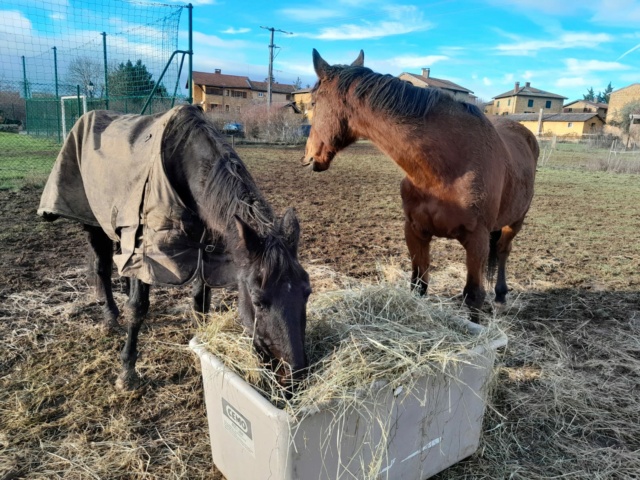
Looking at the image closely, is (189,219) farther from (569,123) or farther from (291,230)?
(569,123)

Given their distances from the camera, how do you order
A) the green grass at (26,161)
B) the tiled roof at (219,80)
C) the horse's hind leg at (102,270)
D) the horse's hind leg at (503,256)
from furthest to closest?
the tiled roof at (219,80)
the green grass at (26,161)
the horse's hind leg at (503,256)
the horse's hind leg at (102,270)

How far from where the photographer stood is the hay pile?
1.66m

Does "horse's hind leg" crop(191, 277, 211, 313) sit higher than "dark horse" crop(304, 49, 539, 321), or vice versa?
"dark horse" crop(304, 49, 539, 321)

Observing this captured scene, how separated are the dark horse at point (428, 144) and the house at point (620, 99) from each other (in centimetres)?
5592

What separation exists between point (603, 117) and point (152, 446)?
6623 centimetres

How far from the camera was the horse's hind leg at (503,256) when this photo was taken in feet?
14.1

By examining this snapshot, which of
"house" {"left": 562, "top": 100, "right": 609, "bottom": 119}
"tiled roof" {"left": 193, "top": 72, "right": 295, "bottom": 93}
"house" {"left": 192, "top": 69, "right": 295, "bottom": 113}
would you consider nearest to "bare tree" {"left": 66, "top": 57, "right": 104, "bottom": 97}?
"house" {"left": 192, "top": 69, "right": 295, "bottom": 113}

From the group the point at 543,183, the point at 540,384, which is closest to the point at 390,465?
the point at 540,384

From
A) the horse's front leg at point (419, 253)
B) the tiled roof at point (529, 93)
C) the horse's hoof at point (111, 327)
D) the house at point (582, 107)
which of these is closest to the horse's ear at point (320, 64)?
the horse's front leg at point (419, 253)

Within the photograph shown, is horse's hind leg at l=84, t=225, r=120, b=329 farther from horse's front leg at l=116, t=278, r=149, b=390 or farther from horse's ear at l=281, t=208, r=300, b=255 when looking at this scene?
horse's ear at l=281, t=208, r=300, b=255

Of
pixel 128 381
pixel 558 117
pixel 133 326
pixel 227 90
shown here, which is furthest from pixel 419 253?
pixel 558 117

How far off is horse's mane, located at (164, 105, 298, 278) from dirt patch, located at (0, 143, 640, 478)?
121 cm

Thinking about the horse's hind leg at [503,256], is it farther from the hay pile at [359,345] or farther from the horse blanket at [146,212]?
the horse blanket at [146,212]

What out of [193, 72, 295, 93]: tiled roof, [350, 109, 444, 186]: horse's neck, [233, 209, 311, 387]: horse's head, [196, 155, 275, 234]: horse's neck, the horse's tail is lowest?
the horse's tail
